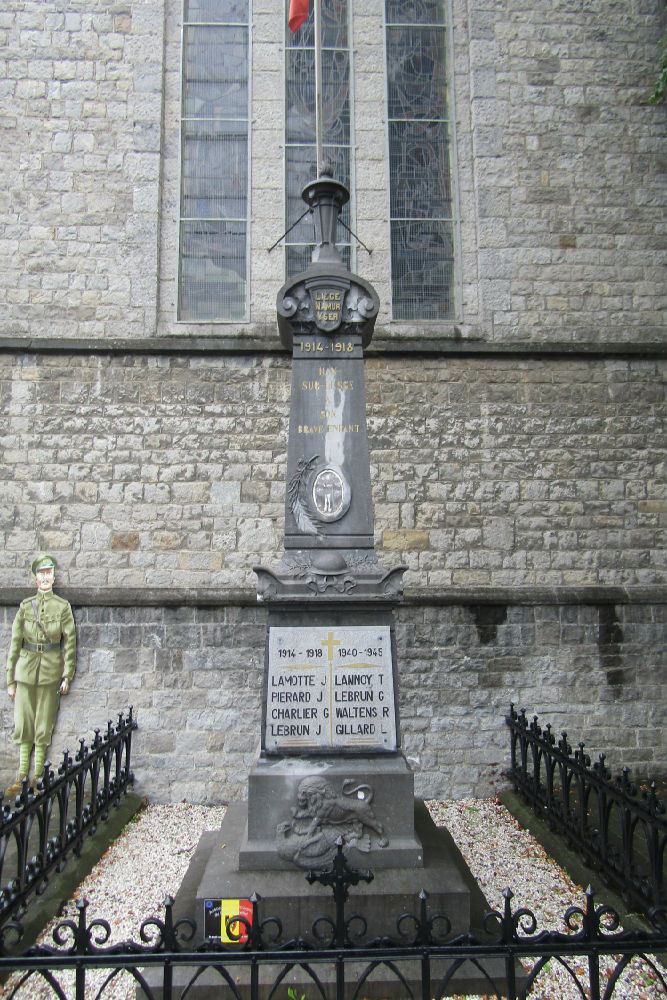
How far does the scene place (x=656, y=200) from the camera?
307 inches

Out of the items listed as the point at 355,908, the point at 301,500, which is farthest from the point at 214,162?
the point at 355,908

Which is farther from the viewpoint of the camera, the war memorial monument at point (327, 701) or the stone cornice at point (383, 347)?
the stone cornice at point (383, 347)

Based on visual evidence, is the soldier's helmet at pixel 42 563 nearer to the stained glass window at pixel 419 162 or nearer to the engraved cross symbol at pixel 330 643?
the engraved cross symbol at pixel 330 643

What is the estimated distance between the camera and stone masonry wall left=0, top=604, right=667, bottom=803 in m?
6.68

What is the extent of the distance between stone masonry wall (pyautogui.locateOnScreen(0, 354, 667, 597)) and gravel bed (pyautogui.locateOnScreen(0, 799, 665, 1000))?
228 cm

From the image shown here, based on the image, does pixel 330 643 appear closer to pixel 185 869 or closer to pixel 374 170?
pixel 185 869

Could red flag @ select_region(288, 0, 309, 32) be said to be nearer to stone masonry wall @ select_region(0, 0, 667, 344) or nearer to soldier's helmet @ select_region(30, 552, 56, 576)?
stone masonry wall @ select_region(0, 0, 667, 344)

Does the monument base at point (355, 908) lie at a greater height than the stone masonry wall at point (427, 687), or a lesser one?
lesser

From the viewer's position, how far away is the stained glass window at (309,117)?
789 centimetres

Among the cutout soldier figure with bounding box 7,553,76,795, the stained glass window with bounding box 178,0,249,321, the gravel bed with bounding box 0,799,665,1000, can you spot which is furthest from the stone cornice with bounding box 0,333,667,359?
the gravel bed with bounding box 0,799,665,1000

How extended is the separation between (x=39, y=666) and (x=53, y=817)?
4.89ft

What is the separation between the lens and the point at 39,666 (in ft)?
21.4

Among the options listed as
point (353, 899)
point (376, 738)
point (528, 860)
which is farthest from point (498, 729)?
point (353, 899)

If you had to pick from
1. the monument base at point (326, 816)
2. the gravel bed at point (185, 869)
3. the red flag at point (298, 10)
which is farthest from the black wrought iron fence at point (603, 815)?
the red flag at point (298, 10)
